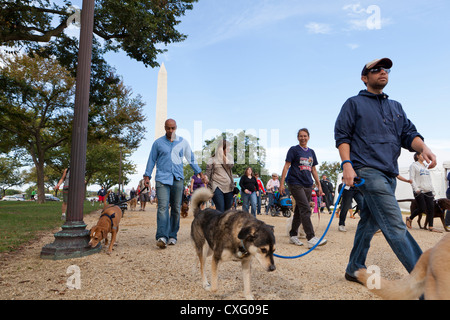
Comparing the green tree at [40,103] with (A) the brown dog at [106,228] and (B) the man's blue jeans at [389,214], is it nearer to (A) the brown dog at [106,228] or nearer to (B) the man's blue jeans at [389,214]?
(A) the brown dog at [106,228]

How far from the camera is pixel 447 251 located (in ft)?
6.60

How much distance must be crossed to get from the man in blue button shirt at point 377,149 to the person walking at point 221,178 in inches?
130

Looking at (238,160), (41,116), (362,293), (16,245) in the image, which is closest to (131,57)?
(16,245)

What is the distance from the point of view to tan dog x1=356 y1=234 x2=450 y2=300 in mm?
1950

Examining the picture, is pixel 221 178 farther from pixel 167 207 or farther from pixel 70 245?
pixel 70 245

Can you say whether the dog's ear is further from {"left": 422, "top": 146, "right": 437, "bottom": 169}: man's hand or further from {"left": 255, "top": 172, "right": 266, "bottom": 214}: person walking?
{"left": 255, "top": 172, "right": 266, "bottom": 214}: person walking

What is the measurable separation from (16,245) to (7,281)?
2.74 meters

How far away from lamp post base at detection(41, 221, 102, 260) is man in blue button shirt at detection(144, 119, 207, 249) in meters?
1.33

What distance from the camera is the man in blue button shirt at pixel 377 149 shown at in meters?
2.91

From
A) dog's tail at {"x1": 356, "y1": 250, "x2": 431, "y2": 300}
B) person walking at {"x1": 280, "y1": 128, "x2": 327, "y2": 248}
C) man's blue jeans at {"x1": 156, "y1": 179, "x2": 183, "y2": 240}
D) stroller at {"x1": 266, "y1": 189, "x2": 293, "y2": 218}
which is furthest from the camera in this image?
stroller at {"x1": 266, "y1": 189, "x2": 293, "y2": 218}

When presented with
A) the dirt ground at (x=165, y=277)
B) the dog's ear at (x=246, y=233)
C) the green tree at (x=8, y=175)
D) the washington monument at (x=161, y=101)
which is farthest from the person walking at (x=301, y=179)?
the green tree at (x=8, y=175)

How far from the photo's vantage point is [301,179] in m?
6.35

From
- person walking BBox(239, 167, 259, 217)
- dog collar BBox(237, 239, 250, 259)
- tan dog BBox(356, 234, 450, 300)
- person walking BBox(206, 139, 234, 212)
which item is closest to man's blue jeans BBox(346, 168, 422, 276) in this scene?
tan dog BBox(356, 234, 450, 300)
